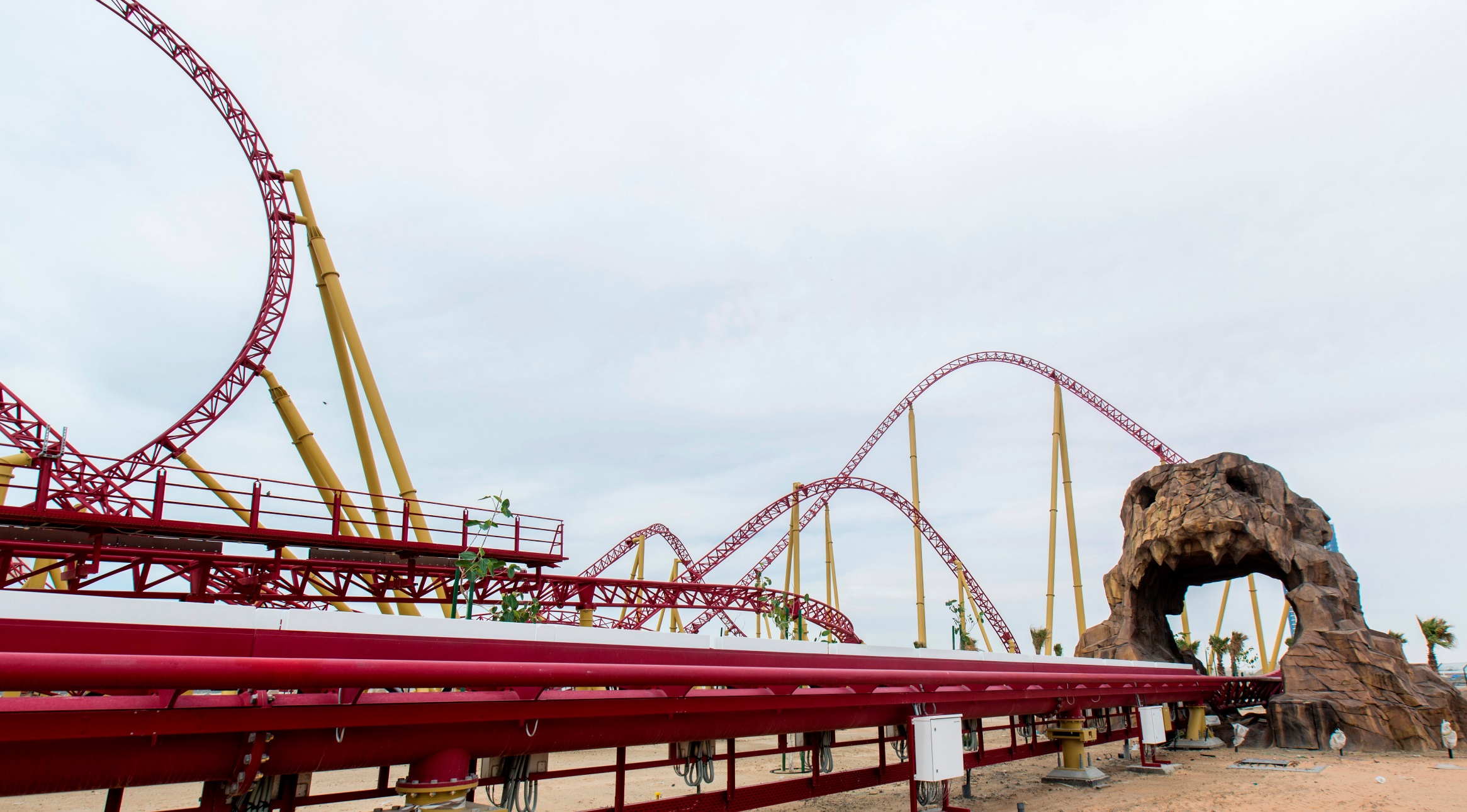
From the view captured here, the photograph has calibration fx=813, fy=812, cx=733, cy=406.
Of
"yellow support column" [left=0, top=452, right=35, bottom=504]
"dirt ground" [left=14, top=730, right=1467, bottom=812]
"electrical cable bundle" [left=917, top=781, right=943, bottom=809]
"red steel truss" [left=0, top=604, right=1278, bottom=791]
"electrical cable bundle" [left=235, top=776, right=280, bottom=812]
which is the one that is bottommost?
"dirt ground" [left=14, top=730, right=1467, bottom=812]

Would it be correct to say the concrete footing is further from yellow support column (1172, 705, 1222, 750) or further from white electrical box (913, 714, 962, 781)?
white electrical box (913, 714, 962, 781)

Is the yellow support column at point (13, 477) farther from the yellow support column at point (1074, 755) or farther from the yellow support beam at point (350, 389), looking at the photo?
the yellow support column at point (1074, 755)

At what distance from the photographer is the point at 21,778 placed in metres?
4.18

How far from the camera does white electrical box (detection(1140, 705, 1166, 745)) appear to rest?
49.4 feet

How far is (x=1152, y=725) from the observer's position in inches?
599

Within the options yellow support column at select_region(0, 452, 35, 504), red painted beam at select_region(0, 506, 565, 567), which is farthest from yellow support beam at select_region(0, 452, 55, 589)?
red painted beam at select_region(0, 506, 565, 567)

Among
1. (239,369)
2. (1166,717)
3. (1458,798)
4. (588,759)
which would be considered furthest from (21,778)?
(588,759)

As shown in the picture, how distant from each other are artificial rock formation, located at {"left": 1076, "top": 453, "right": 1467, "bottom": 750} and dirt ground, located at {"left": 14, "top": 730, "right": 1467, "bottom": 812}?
3.60 feet

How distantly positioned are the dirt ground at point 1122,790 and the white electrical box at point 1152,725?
72cm

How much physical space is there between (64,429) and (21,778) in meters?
13.9

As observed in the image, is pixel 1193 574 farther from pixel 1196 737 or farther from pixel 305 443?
pixel 305 443

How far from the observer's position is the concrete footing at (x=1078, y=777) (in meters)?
14.2

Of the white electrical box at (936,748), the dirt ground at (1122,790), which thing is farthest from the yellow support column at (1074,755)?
the white electrical box at (936,748)

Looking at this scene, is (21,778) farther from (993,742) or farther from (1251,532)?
(993,742)
